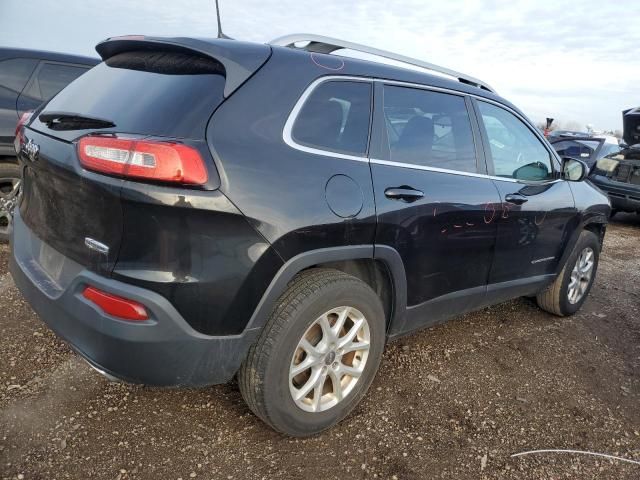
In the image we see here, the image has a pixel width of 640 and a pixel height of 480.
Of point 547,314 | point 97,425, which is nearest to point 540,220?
point 547,314

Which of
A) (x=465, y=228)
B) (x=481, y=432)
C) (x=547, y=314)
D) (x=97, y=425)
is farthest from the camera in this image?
(x=547, y=314)

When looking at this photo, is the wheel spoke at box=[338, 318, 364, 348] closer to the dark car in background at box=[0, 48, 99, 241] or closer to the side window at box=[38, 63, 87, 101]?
the dark car in background at box=[0, 48, 99, 241]

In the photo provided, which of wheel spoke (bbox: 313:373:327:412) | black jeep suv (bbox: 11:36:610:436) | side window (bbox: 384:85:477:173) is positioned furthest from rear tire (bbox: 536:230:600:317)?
wheel spoke (bbox: 313:373:327:412)

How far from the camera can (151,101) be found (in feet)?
6.32

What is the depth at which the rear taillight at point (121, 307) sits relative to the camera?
178cm

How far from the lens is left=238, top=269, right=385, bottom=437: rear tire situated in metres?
2.05

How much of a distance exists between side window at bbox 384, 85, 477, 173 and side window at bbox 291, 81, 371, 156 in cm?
17

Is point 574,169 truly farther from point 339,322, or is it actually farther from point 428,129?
point 339,322

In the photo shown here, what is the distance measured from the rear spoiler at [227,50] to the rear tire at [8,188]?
276 centimetres

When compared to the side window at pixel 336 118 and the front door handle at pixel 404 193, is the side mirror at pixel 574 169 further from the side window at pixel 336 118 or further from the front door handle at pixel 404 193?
the side window at pixel 336 118

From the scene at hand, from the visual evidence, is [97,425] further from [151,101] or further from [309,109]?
Result: [309,109]

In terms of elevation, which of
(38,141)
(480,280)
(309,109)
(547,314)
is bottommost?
(547,314)

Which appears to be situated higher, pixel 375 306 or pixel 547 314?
pixel 375 306

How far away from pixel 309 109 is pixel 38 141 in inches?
48.5
